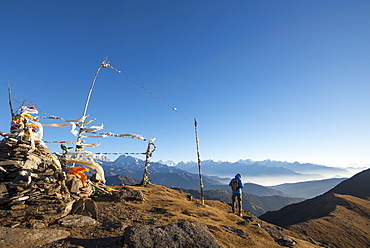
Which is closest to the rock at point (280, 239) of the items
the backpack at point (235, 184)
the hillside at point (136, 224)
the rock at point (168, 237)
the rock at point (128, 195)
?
the hillside at point (136, 224)

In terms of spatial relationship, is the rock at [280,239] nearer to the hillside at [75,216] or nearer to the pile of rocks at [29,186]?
the hillside at [75,216]

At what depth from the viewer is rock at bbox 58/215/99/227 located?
6.26 meters

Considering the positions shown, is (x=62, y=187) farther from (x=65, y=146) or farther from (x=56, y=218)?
(x=65, y=146)

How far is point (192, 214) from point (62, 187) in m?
6.51

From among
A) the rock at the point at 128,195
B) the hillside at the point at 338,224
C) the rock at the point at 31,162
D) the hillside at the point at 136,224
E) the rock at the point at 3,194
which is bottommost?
the hillside at the point at 338,224

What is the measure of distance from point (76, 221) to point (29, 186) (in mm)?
2633

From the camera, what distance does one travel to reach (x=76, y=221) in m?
6.48

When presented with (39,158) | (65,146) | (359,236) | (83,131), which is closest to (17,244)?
(39,158)

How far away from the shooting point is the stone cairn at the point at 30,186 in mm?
6266

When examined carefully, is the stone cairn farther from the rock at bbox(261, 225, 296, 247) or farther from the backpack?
the backpack

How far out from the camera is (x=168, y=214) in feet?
30.9

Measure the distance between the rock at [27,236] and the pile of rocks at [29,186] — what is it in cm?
69

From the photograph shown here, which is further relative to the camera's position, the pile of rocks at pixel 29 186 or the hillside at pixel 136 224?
the pile of rocks at pixel 29 186

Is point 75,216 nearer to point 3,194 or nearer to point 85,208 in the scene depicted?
point 85,208
